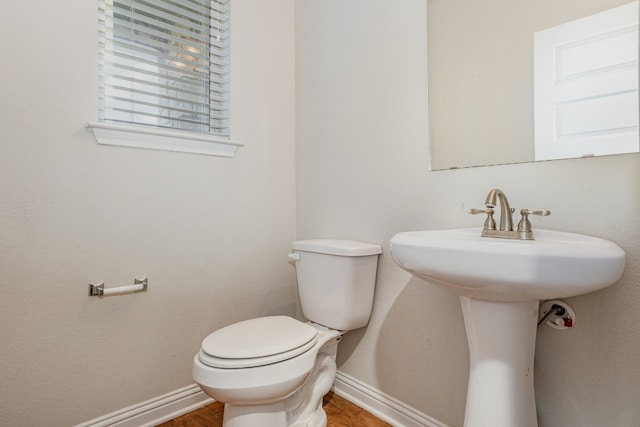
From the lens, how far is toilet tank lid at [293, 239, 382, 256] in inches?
54.9

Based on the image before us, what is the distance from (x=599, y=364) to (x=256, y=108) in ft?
5.49

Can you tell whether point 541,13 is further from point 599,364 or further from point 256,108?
point 256,108

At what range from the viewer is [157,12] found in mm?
1499

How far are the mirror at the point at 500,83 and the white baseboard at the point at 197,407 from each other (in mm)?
985

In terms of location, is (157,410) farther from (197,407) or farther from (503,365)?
(503,365)

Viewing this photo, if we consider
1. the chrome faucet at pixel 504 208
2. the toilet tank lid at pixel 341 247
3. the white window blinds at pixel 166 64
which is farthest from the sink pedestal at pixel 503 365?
the white window blinds at pixel 166 64

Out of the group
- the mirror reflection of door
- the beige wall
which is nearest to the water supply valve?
the beige wall

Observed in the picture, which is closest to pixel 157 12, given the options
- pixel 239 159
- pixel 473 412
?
pixel 239 159

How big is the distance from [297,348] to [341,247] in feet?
1.41

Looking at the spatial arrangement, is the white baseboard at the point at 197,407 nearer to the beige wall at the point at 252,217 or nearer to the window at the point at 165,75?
the beige wall at the point at 252,217

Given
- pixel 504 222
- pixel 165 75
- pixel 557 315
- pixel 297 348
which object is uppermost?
pixel 165 75

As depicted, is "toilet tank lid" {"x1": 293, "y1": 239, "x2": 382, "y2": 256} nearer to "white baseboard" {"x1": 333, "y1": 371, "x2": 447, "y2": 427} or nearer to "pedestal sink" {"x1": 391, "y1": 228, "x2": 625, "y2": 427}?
"pedestal sink" {"x1": 391, "y1": 228, "x2": 625, "y2": 427}

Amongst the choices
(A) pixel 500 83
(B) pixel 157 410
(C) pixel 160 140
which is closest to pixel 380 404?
(B) pixel 157 410

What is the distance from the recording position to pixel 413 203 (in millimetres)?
1371
